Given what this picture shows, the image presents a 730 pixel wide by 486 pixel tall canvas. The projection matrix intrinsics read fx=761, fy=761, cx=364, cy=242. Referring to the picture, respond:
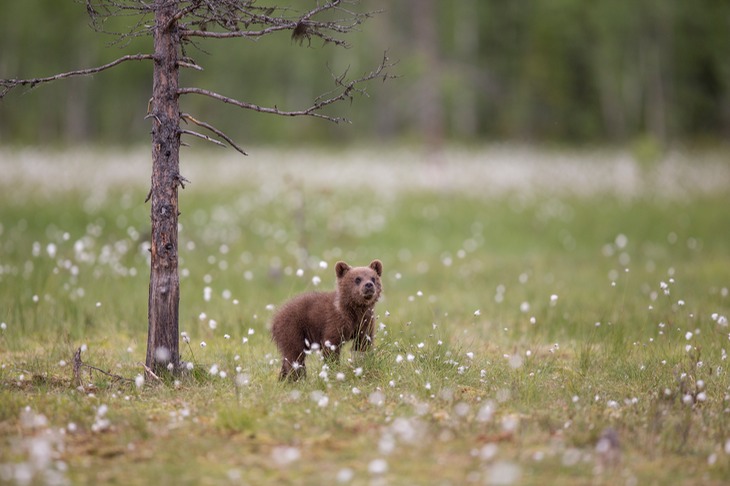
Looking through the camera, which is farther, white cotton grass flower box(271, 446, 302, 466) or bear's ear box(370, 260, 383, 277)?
bear's ear box(370, 260, 383, 277)

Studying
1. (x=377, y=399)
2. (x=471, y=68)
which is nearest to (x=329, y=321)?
(x=377, y=399)

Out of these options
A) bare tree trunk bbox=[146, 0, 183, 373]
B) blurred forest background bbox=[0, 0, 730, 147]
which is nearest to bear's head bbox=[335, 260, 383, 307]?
bare tree trunk bbox=[146, 0, 183, 373]

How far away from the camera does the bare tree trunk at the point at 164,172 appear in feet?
24.1

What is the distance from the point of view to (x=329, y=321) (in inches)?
311

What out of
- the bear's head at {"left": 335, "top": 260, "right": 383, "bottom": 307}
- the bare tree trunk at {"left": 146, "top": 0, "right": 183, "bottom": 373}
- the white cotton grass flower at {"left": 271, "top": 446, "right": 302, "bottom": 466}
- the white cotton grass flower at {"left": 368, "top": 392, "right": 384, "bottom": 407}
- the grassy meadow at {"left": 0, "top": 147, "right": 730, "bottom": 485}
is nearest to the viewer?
the white cotton grass flower at {"left": 271, "top": 446, "right": 302, "bottom": 466}

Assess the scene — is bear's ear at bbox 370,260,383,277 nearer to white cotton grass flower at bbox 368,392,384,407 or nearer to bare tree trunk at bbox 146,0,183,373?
white cotton grass flower at bbox 368,392,384,407

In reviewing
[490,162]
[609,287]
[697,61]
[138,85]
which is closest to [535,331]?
[609,287]

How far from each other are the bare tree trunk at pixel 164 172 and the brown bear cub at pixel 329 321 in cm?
121

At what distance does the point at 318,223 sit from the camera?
62.1 feet

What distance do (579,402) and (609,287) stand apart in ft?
24.0

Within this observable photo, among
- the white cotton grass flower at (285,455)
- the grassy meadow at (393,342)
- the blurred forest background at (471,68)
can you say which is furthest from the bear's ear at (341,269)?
the blurred forest background at (471,68)

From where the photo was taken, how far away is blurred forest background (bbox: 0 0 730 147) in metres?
42.4

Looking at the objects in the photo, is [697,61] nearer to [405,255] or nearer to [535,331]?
[405,255]

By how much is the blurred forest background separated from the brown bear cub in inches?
1253
